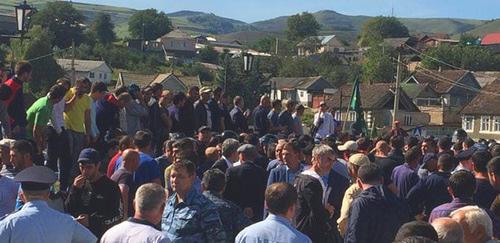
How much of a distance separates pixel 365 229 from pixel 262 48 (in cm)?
19100

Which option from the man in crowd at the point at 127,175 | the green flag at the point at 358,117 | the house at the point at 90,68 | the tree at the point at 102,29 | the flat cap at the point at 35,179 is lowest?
the house at the point at 90,68

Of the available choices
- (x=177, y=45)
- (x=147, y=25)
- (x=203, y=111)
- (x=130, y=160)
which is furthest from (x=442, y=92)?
(x=147, y=25)

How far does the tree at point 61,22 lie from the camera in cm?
12600

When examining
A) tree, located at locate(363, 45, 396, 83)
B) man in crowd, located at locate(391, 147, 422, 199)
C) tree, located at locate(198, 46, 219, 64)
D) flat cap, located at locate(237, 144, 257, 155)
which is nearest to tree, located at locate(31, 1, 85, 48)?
tree, located at locate(198, 46, 219, 64)

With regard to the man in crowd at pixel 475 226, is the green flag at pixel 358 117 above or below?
below

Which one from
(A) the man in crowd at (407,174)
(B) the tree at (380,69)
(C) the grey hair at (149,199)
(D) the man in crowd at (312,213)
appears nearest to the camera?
(C) the grey hair at (149,199)

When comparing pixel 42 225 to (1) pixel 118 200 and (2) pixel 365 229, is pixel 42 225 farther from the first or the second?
(2) pixel 365 229

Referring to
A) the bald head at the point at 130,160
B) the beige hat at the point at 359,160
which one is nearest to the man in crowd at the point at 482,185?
the beige hat at the point at 359,160

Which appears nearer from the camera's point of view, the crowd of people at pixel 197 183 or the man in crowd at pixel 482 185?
the crowd of people at pixel 197 183

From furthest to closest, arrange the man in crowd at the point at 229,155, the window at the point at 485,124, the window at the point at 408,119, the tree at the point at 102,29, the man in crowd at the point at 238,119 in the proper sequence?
the tree at the point at 102,29 < the window at the point at 408,119 < the window at the point at 485,124 < the man in crowd at the point at 238,119 < the man in crowd at the point at 229,155

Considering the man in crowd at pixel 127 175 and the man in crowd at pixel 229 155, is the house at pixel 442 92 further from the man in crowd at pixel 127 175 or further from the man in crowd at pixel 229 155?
the man in crowd at pixel 127 175

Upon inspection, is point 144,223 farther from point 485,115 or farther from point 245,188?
point 485,115

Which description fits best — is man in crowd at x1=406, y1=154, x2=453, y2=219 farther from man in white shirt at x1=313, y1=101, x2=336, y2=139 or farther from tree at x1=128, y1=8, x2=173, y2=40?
tree at x1=128, y1=8, x2=173, y2=40

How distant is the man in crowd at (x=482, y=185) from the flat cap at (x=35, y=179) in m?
4.74
